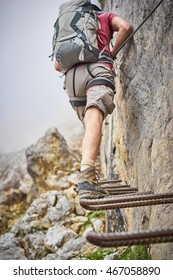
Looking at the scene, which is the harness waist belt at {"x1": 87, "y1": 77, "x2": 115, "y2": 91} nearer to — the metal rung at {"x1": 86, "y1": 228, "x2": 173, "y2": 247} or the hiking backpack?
the hiking backpack

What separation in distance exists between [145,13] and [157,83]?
0.51 meters

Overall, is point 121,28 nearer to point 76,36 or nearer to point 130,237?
point 76,36

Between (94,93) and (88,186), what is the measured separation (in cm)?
59

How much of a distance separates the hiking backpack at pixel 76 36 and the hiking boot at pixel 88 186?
74 centimetres

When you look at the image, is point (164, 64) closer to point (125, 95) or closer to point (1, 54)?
point (125, 95)

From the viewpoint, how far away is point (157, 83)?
197 cm

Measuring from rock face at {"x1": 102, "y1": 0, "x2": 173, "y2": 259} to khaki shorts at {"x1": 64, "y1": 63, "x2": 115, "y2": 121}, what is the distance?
0.24m

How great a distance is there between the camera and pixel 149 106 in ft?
6.85

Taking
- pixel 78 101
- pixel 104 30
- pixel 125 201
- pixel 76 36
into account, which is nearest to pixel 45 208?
pixel 78 101

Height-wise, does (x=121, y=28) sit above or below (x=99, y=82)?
above

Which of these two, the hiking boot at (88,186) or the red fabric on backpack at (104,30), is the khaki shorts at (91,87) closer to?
the red fabric on backpack at (104,30)

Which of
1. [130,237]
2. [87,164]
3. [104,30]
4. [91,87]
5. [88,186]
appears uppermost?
[104,30]

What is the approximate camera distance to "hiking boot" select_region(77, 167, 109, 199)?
1.73 metres

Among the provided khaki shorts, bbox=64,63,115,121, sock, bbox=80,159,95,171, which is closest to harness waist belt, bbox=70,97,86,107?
khaki shorts, bbox=64,63,115,121
